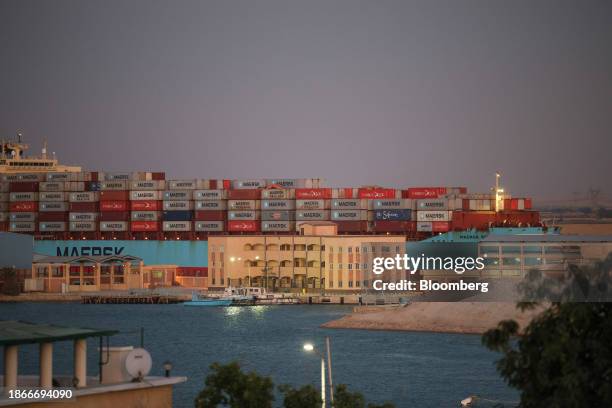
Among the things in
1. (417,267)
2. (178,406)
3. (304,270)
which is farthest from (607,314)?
(304,270)

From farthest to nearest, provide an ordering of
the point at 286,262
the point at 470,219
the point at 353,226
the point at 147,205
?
the point at 147,205 < the point at 353,226 < the point at 470,219 < the point at 286,262

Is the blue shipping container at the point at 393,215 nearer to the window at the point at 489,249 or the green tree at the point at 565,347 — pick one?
the window at the point at 489,249

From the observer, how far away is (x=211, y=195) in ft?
158

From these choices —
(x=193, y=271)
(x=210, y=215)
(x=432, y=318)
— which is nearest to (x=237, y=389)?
(x=432, y=318)

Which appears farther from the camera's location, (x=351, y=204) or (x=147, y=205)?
(x=147, y=205)

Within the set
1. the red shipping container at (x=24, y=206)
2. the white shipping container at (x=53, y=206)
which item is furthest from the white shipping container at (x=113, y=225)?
the red shipping container at (x=24, y=206)

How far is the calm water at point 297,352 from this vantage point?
699 inches

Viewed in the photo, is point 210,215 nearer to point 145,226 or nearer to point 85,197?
point 145,226

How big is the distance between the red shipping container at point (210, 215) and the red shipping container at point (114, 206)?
336 cm

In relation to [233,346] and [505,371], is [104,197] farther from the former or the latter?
[505,371]

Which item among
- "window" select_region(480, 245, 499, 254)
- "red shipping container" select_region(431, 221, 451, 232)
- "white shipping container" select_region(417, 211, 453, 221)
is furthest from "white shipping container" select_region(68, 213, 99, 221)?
"window" select_region(480, 245, 499, 254)

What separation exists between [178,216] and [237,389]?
41.9 m

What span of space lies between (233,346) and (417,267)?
790 inches

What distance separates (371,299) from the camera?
35.5 meters
